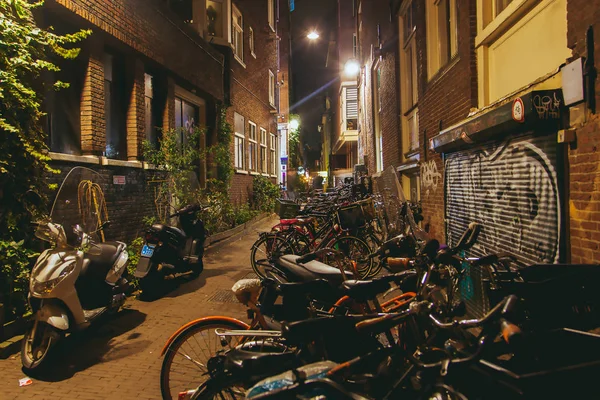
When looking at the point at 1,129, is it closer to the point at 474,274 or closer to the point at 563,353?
the point at 474,274

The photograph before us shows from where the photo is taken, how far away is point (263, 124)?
19.7 m

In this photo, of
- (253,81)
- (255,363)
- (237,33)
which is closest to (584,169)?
(255,363)

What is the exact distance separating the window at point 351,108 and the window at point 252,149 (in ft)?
34.0

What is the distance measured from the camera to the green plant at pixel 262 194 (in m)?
17.4

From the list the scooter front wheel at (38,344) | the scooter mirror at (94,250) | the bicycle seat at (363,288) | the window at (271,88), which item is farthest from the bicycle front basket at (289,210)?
the window at (271,88)

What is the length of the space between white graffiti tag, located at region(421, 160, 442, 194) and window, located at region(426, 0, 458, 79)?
1853mm

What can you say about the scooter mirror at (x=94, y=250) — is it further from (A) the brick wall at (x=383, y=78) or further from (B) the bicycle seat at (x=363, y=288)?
(A) the brick wall at (x=383, y=78)

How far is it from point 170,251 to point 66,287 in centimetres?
240

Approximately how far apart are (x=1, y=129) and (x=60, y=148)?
→ 6.17 feet

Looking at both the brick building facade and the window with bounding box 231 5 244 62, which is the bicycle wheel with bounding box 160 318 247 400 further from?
the window with bounding box 231 5 244 62

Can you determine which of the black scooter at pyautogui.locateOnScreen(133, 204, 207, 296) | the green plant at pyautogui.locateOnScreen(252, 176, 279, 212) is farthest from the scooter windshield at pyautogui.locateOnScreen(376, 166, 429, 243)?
the green plant at pyautogui.locateOnScreen(252, 176, 279, 212)

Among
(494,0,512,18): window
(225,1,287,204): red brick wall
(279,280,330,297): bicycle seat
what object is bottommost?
(279,280,330,297): bicycle seat

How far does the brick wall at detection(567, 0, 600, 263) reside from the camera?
3.35m

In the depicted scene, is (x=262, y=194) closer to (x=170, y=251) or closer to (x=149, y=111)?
(x=149, y=111)
